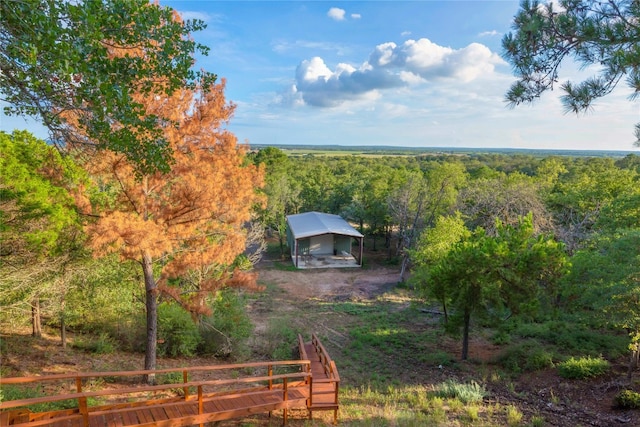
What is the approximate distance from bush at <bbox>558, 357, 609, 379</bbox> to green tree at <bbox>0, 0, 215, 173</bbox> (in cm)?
1111

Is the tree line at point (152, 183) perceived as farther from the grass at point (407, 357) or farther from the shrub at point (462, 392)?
the shrub at point (462, 392)

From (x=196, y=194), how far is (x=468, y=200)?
18.6 metres

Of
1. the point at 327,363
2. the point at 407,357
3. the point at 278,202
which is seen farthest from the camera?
the point at 278,202

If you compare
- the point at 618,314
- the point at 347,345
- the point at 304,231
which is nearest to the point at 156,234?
the point at 347,345

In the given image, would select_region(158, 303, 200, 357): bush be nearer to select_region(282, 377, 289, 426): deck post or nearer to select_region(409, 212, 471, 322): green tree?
select_region(282, 377, 289, 426): deck post

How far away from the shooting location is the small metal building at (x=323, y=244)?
84.6 ft

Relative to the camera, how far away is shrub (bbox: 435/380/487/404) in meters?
7.86

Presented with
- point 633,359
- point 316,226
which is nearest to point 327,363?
point 633,359

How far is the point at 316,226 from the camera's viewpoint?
87.2 ft

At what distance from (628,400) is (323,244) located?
2134 centimetres

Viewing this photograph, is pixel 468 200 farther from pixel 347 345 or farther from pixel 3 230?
pixel 3 230

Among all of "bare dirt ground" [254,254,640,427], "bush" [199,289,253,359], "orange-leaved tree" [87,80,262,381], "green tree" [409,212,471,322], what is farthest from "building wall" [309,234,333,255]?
"orange-leaved tree" [87,80,262,381]

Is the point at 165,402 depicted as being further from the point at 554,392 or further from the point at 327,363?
the point at 554,392

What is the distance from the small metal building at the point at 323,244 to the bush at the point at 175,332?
1482 cm
